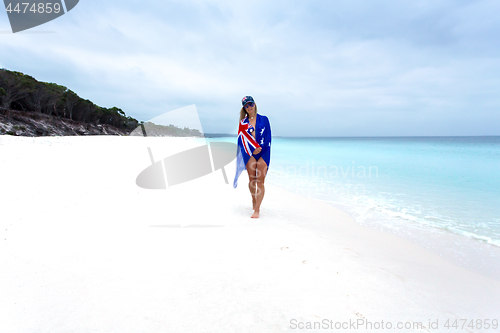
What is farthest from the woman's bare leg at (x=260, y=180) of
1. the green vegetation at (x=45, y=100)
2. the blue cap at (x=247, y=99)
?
the green vegetation at (x=45, y=100)

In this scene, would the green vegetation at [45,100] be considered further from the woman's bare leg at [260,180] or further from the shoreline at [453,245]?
the shoreline at [453,245]

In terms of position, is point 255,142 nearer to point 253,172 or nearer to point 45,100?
point 253,172

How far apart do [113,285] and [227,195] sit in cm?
329

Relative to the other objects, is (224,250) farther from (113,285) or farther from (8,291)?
(8,291)

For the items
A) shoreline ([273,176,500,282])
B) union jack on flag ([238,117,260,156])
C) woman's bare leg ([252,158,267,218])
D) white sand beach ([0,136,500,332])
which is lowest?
shoreline ([273,176,500,282])

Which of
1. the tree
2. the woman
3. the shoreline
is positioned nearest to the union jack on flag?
the woman

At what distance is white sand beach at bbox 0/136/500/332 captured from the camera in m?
1.47

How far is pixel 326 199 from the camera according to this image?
573 cm

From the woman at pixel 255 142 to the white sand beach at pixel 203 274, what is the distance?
1.77 feet

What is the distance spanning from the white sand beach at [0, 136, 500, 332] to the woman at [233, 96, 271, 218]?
1.77ft

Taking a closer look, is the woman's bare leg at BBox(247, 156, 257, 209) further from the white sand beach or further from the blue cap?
the blue cap

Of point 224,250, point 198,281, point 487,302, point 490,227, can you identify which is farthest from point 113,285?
point 490,227

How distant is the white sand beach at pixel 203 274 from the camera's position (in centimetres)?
147

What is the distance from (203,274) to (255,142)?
216cm
